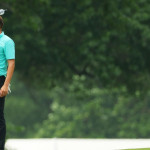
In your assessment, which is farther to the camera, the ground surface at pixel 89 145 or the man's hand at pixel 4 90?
the ground surface at pixel 89 145

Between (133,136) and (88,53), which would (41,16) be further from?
(133,136)

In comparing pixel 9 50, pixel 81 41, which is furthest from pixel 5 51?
pixel 81 41

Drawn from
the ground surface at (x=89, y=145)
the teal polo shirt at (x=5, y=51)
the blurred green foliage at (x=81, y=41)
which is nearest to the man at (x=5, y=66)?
the teal polo shirt at (x=5, y=51)

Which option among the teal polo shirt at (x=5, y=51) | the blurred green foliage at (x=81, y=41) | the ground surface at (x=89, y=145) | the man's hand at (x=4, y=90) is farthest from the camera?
the ground surface at (x=89, y=145)

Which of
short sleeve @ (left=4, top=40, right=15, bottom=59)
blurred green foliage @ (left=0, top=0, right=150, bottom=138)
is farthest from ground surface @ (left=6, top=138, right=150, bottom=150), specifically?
short sleeve @ (left=4, top=40, right=15, bottom=59)

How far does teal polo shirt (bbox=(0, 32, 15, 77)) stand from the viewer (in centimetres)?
679

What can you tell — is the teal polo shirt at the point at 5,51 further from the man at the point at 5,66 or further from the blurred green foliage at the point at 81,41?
the blurred green foliage at the point at 81,41

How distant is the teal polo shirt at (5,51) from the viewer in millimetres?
6785

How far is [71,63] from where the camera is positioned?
2266 centimetres

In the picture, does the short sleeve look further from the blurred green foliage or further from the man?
the blurred green foliage

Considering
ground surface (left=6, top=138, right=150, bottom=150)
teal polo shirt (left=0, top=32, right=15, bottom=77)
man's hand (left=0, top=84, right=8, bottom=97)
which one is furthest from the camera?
→ ground surface (left=6, top=138, right=150, bottom=150)

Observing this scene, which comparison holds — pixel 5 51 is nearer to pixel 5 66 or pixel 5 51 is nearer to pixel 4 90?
pixel 5 66

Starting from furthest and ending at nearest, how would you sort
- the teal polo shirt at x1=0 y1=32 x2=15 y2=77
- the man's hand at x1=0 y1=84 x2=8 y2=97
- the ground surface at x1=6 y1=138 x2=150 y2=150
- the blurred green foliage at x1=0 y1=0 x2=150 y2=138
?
the ground surface at x1=6 y1=138 x2=150 y2=150 < the blurred green foliage at x1=0 y1=0 x2=150 y2=138 < the teal polo shirt at x1=0 y1=32 x2=15 y2=77 < the man's hand at x1=0 y1=84 x2=8 y2=97

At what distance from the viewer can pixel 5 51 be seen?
22.4ft
